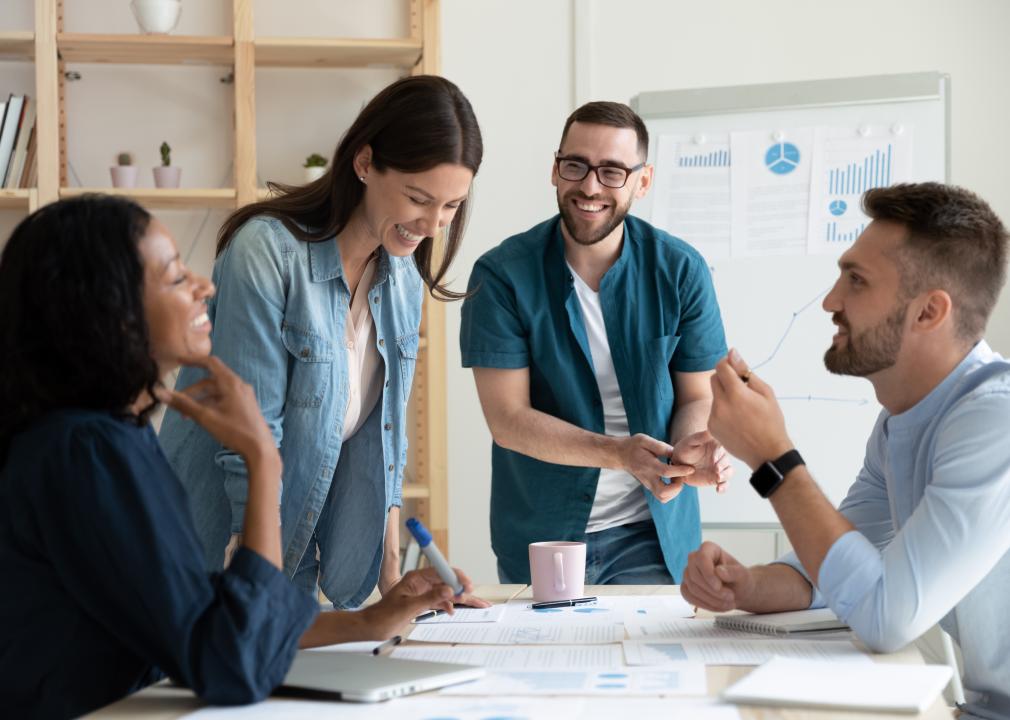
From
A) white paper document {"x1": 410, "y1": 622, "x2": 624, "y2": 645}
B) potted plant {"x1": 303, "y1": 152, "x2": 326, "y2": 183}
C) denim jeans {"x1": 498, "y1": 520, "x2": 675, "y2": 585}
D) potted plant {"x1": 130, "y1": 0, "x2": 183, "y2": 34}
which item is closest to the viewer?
white paper document {"x1": 410, "y1": 622, "x2": 624, "y2": 645}

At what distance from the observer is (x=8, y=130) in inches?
141

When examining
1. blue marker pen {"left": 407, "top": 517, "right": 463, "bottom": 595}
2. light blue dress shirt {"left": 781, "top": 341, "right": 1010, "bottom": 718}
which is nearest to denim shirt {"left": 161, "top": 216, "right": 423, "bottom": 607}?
blue marker pen {"left": 407, "top": 517, "right": 463, "bottom": 595}

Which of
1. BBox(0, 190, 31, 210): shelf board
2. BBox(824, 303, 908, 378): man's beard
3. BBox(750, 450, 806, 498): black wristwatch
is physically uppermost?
BBox(0, 190, 31, 210): shelf board

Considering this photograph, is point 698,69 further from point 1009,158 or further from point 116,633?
point 116,633

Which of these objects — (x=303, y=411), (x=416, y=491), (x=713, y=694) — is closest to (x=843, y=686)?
(x=713, y=694)

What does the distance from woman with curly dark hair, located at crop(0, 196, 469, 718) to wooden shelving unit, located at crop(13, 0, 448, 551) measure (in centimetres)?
243

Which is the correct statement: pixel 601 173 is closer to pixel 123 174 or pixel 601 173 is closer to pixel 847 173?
pixel 847 173

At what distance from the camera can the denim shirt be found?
185 cm

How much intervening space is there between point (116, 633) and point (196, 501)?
2.40 feet

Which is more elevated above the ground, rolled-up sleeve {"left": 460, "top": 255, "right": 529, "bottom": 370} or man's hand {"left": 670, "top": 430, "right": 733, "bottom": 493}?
rolled-up sleeve {"left": 460, "top": 255, "right": 529, "bottom": 370}

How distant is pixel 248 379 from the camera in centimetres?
182

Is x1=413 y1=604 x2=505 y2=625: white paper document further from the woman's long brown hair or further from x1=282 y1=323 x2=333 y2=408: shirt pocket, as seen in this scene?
the woman's long brown hair

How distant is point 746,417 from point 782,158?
193 centimetres

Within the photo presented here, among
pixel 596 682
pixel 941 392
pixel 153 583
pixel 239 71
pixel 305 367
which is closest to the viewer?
pixel 153 583
